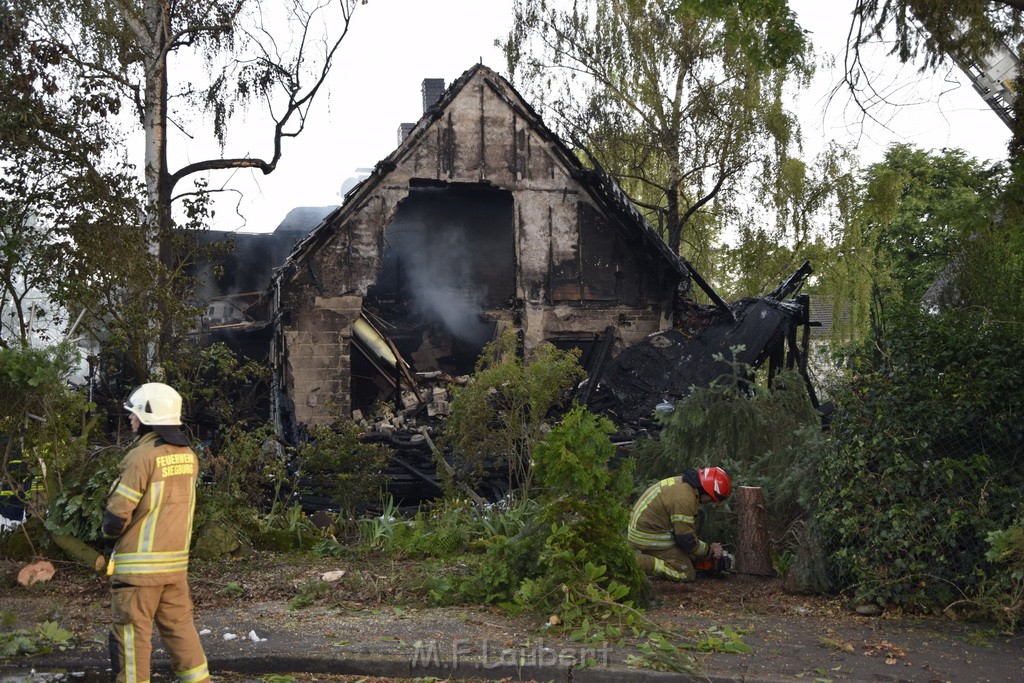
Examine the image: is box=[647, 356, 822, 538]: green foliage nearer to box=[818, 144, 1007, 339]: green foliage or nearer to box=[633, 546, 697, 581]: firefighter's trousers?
box=[633, 546, 697, 581]: firefighter's trousers

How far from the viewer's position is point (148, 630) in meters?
5.66

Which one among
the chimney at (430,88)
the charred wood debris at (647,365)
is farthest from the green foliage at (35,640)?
the chimney at (430,88)

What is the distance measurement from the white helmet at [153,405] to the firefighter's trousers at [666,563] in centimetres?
481

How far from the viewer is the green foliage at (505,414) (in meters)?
12.8

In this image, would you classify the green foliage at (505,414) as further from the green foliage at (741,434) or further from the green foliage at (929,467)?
the green foliage at (929,467)

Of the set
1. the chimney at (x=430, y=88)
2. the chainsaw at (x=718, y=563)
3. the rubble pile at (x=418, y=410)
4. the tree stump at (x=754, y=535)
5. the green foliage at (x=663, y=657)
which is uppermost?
the chimney at (x=430, y=88)

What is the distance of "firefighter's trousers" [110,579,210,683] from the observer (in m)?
5.61

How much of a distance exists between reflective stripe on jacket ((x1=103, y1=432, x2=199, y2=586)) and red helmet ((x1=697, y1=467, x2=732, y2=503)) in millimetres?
4871

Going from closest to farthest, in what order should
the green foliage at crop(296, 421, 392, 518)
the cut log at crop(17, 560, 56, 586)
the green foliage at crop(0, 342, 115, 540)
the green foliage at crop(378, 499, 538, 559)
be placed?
1. the cut log at crop(17, 560, 56, 586)
2. the green foliage at crop(0, 342, 115, 540)
3. the green foliage at crop(378, 499, 538, 559)
4. the green foliage at crop(296, 421, 392, 518)

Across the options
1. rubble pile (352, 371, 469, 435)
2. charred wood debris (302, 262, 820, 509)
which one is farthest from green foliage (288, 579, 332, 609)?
rubble pile (352, 371, 469, 435)

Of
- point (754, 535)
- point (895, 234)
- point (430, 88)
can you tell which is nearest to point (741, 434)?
point (754, 535)

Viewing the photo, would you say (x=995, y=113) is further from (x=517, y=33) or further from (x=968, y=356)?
(x=517, y=33)

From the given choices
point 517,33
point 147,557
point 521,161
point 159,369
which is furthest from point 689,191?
point 147,557

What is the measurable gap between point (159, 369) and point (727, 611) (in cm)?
846
